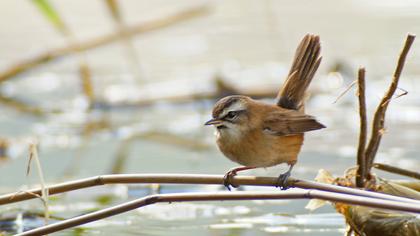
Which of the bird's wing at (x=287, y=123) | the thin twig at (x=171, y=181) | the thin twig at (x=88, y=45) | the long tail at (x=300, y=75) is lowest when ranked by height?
the thin twig at (x=171, y=181)

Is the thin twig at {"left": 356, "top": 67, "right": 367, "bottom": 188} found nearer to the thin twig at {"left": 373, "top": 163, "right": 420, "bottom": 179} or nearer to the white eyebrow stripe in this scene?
the thin twig at {"left": 373, "top": 163, "right": 420, "bottom": 179}

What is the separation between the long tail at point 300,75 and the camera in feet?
18.4

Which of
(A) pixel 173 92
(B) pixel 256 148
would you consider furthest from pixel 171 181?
(A) pixel 173 92

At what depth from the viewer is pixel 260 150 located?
498cm

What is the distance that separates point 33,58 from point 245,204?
12.2ft

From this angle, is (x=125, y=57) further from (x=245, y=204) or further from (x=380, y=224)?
(x=380, y=224)

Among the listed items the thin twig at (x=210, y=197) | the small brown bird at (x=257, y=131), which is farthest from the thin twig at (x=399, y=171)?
the thin twig at (x=210, y=197)

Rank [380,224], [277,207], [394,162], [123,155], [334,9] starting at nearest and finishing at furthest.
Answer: [380,224]
[277,207]
[394,162]
[123,155]
[334,9]

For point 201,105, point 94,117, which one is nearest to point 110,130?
point 94,117

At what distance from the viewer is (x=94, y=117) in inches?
324

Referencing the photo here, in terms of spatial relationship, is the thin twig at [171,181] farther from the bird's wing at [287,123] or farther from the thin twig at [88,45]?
the thin twig at [88,45]

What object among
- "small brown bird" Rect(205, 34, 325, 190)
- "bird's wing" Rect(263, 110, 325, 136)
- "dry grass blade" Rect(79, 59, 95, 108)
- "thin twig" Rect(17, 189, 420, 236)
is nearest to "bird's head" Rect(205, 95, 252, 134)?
"small brown bird" Rect(205, 34, 325, 190)

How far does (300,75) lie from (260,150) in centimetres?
83

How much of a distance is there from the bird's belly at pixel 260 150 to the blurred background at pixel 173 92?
1.23 feet
